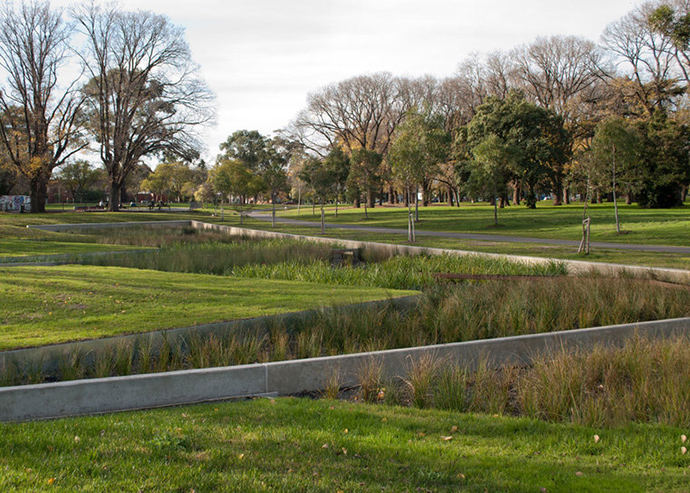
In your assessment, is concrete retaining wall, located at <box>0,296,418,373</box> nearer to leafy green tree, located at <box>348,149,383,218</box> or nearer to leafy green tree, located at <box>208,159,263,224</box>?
leafy green tree, located at <box>348,149,383,218</box>

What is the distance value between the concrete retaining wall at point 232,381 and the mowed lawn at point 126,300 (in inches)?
67.8

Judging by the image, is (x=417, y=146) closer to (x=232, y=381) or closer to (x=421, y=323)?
(x=421, y=323)

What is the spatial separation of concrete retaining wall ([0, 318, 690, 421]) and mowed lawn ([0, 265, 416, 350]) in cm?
172

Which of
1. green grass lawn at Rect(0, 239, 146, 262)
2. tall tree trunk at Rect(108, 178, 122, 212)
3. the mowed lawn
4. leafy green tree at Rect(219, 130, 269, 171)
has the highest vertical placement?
leafy green tree at Rect(219, 130, 269, 171)

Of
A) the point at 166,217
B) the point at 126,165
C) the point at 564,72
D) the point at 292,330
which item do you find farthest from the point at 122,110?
the point at 292,330

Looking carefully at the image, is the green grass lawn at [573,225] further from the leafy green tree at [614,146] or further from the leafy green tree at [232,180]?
the leafy green tree at [232,180]

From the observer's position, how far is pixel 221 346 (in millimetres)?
6719

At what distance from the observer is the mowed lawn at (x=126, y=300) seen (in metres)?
7.09

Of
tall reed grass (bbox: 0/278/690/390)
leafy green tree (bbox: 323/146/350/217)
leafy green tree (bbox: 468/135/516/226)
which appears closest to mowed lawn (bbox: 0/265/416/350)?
tall reed grass (bbox: 0/278/690/390)

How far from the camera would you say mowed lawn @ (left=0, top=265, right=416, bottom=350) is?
7.09 m

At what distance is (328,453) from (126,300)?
240 inches

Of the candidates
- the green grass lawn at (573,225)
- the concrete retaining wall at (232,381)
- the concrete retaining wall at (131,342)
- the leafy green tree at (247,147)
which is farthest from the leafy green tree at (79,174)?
the concrete retaining wall at (232,381)

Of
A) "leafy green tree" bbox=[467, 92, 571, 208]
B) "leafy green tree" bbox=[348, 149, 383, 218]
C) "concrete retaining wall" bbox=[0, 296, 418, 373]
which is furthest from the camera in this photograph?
"leafy green tree" bbox=[348, 149, 383, 218]

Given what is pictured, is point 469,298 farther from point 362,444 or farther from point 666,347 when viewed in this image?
point 362,444
